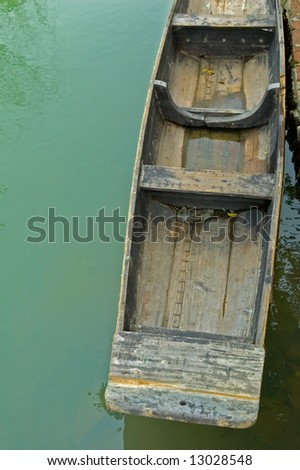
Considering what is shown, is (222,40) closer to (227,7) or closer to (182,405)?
(227,7)

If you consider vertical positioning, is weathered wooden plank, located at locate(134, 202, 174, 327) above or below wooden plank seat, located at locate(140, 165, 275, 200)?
below

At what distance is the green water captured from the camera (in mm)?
3576

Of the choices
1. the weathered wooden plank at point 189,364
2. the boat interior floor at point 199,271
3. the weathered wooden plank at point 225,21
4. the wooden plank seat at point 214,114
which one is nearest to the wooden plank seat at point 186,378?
the weathered wooden plank at point 189,364

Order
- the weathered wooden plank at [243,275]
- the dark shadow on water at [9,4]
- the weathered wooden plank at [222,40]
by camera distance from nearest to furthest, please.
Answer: the weathered wooden plank at [243,275] → the weathered wooden plank at [222,40] → the dark shadow on water at [9,4]

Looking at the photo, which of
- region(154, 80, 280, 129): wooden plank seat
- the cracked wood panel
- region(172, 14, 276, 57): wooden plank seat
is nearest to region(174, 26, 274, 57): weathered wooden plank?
region(172, 14, 276, 57): wooden plank seat

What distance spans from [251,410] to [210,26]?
14.5 feet

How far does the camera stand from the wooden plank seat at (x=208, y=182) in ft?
12.3

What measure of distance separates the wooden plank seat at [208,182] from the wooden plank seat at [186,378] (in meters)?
1.33

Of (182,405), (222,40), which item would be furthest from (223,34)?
(182,405)

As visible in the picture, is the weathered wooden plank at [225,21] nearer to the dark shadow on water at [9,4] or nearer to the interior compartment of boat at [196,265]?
the interior compartment of boat at [196,265]

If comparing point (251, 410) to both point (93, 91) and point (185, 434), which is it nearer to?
point (185, 434)

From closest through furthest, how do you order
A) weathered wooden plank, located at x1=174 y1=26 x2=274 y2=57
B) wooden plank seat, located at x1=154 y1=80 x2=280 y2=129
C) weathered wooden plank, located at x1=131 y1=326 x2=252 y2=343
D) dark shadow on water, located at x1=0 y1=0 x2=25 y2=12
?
weathered wooden plank, located at x1=131 y1=326 x2=252 y2=343
wooden plank seat, located at x1=154 y1=80 x2=280 y2=129
weathered wooden plank, located at x1=174 y1=26 x2=274 y2=57
dark shadow on water, located at x1=0 y1=0 x2=25 y2=12

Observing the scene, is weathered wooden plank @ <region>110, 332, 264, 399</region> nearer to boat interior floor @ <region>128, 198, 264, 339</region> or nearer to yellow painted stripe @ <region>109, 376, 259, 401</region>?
yellow painted stripe @ <region>109, 376, 259, 401</region>

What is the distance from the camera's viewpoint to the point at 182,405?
2754mm
